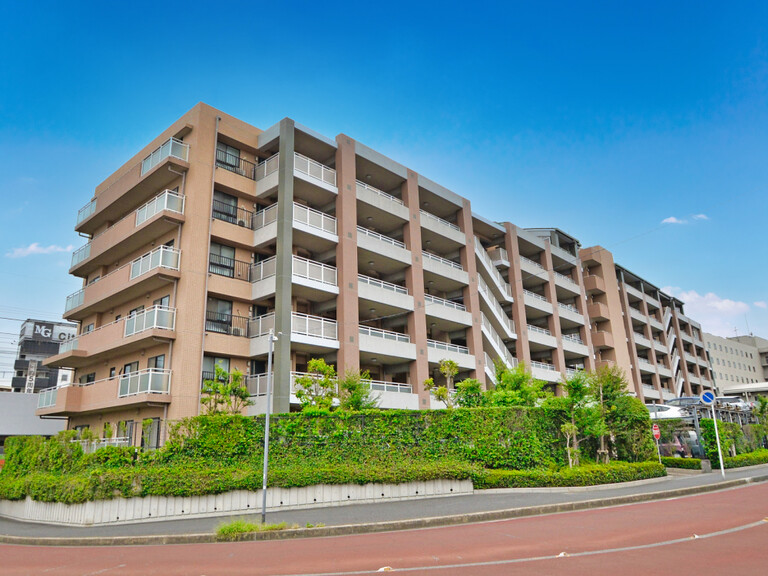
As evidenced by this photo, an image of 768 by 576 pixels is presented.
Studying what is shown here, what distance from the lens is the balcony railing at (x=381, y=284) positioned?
102 ft

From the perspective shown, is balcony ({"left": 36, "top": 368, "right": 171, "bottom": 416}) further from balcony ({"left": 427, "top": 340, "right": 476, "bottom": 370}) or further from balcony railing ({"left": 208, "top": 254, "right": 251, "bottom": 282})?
balcony ({"left": 427, "top": 340, "right": 476, "bottom": 370})

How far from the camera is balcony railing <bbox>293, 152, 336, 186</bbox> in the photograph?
1159 inches

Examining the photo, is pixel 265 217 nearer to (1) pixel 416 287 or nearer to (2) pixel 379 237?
(2) pixel 379 237

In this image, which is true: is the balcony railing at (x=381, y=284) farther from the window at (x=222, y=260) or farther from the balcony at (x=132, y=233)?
the balcony at (x=132, y=233)

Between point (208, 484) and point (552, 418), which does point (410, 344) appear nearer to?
point (552, 418)

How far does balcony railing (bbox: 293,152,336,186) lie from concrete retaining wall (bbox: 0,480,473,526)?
54.9ft

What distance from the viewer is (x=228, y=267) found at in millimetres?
28531

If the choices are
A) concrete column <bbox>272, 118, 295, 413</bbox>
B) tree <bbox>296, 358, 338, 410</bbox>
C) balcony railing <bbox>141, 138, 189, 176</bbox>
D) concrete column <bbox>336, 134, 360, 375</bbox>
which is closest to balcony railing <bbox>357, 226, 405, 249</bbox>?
concrete column <bbox>336, 134, 360, 375</bbox>

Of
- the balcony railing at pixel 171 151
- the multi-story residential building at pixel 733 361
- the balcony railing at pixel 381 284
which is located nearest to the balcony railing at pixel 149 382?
the balcony railing at pixel 171 151

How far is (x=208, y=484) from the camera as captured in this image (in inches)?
723

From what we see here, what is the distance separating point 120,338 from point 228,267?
20.3 feet

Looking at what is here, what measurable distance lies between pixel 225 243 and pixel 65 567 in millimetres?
19092

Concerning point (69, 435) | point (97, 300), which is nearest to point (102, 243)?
point (97, 300)

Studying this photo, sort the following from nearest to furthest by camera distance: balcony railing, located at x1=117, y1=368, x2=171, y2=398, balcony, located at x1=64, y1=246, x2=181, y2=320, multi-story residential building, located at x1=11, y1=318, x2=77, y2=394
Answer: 1. balcony railing, located at x1=117, y1=368, x2=171, y2=398
2. balcony, located at x1=64, y1=246, x2=181, y2=320
3. multi-story residential building, located at x1=11, y1=318, x2=77, y2=394
